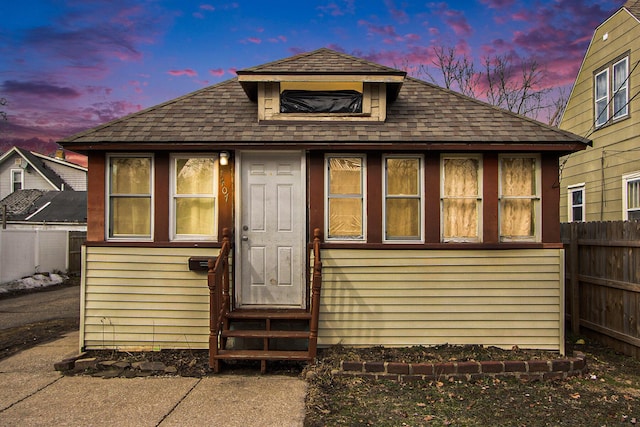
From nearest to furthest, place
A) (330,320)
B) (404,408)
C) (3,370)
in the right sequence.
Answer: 1. (404,408)
2. (3,370)
3. (330,320)

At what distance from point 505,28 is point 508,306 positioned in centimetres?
1257

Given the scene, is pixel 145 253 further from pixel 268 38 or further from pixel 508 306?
pixel 268 38

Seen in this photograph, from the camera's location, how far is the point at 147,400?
15.8 feet

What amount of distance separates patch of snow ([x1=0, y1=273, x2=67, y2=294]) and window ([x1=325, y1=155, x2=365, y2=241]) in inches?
449

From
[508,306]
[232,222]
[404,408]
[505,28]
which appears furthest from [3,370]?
[505,28]

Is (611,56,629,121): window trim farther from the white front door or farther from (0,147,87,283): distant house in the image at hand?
(0,147,87,283): distant house

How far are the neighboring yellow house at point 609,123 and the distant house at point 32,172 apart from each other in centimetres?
2658

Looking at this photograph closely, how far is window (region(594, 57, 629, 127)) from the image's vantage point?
971cm

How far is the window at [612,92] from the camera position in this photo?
9711mm

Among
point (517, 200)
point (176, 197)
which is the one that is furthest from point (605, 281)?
point (176, 197)

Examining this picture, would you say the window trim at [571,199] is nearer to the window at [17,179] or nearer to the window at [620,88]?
the window at [620,88]

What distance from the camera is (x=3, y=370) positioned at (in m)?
5.89

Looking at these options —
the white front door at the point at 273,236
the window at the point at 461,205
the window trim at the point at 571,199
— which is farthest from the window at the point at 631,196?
the white front door at the point at 273,236

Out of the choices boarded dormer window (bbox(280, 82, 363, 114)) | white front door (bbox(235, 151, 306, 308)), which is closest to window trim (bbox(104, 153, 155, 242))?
white front door (bbox(235, 151, 306, 308))
